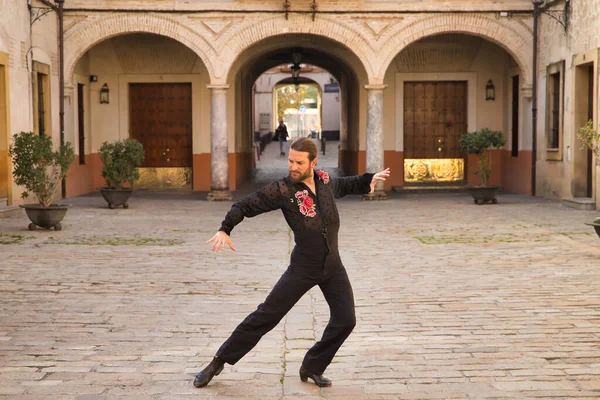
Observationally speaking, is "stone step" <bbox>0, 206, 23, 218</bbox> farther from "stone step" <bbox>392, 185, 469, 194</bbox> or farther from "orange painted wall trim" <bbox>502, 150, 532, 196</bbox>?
"orange painted wall trim" <bbox>502, 150, 532, 196</bbox>

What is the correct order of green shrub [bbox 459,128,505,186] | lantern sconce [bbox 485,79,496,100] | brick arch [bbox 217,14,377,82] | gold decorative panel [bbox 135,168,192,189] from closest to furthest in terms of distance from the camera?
green shrub [bbox 459,128,505,186] < brick arch [bbox 217,14,377,82] < lantern sconce [bbox 485,79,496,100] < gold decorative panel [bbox 135,168,192,189]

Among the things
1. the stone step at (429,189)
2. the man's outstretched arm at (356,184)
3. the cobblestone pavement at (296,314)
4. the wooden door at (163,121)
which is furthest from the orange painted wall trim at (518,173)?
the man's outstretched arm at (356,184)

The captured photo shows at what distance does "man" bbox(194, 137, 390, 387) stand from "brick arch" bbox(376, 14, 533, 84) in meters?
14.4

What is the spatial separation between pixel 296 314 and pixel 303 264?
2.15m

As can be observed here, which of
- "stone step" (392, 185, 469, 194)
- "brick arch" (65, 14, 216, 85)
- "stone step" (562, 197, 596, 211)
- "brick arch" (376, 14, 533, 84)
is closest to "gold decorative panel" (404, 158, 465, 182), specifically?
"stone step" (392, 185, 469, 194)

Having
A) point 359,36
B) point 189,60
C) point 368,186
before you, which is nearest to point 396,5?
point 359,36

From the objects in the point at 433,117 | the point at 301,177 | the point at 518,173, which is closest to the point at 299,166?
the point at 301,177

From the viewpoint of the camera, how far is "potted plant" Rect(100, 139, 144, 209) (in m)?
16.5

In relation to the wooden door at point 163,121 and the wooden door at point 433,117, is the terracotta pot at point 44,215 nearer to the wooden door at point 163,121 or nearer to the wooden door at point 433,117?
the wooden door at point 163,121

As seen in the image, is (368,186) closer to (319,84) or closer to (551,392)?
(551,392)

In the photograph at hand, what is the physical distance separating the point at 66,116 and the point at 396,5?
7583 millimetres

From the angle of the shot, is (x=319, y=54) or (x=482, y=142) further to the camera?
(x=319, y=54)

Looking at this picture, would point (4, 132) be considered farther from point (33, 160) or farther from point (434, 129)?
point (434, 129)

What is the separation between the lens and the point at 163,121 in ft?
71.6
